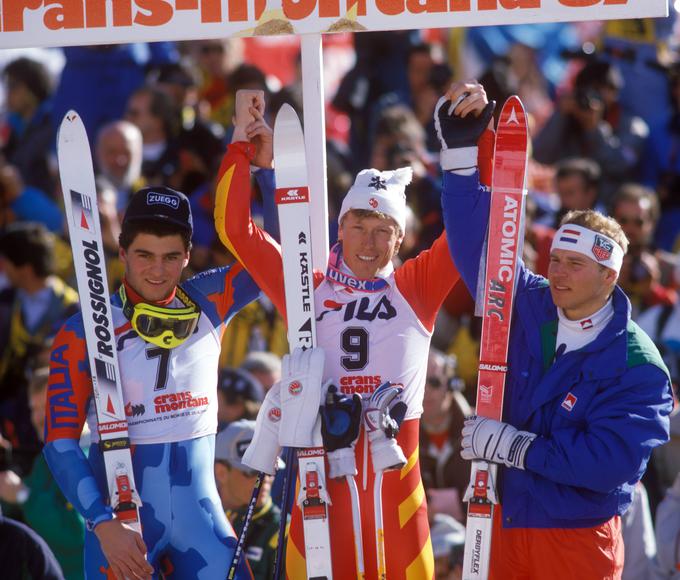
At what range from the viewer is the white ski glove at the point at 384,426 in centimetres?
506

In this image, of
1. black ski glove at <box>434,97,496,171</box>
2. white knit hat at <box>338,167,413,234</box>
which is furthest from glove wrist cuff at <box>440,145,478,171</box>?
white knit hat at <box>338,167,413,234</box>

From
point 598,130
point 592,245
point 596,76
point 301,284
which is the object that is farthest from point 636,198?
point 301,284

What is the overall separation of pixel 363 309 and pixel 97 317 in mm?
1008

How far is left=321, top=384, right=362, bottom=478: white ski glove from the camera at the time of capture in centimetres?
506

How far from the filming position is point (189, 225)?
17.4 feet

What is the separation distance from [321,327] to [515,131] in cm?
105

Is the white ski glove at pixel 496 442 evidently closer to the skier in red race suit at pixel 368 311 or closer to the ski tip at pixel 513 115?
the skier in red race suit at pixel 368 311

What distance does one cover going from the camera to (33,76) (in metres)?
11.0

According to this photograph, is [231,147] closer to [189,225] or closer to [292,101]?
[189,225]

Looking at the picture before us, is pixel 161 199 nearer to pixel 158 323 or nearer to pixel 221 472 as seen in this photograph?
pixel 158 323

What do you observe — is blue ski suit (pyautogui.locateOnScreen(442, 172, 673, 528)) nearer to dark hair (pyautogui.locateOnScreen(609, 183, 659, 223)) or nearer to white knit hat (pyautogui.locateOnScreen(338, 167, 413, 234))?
white knit hat (pyautogui.locateOnScreen(338, 167, 413, 234))

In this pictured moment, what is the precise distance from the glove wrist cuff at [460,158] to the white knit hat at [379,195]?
0.34 m

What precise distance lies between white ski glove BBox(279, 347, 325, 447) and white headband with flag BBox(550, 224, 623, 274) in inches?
39.3

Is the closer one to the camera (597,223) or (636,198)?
(597,223)
